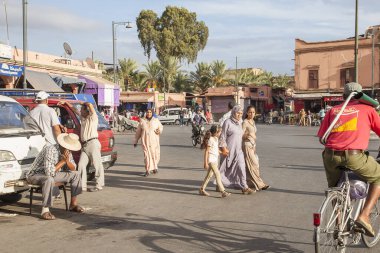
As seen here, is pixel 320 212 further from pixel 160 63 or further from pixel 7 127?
pixel 160 63

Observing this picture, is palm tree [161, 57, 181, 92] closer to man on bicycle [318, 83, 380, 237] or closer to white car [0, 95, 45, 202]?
white car [0, 95, 45, 202]

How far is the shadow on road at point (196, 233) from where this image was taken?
5.55m

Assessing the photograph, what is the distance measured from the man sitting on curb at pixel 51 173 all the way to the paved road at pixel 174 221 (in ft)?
0.91

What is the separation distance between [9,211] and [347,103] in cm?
564

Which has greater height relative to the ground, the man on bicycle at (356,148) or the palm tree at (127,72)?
the palm tree at (127,72)

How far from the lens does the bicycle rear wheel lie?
5.35 metres

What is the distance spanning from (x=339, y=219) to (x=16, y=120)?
583cm

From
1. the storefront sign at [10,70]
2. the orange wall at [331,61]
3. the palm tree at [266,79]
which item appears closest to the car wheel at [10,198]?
the storefront sign at [10,70]

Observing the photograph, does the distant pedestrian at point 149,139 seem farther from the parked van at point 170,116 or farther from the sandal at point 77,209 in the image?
the parked van at point 170,116

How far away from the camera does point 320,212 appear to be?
14.6ft

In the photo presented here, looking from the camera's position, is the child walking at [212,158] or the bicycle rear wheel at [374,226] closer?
the bicycle rear wheel at [374,226]

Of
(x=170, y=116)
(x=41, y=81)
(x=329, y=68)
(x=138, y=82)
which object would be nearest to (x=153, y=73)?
(x=138, y=82)

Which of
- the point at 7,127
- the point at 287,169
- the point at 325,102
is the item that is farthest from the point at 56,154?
the point at 325,102

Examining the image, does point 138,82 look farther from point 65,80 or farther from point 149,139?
point 149,139
